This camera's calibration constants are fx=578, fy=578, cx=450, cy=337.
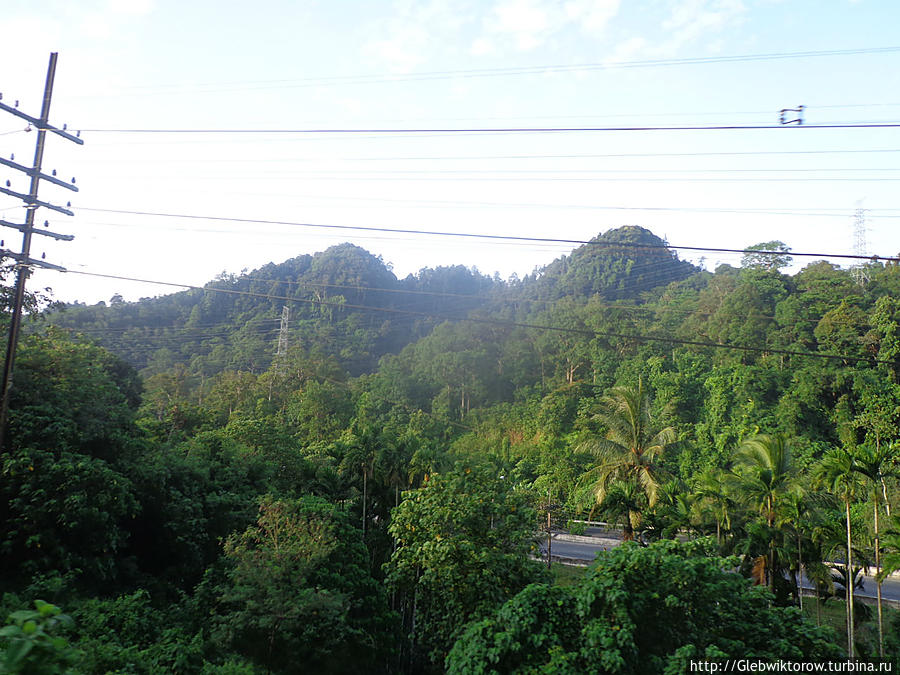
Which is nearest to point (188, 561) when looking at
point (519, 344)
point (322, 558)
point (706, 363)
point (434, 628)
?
point (322, 558)

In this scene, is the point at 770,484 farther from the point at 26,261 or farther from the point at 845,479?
the point at 26,261

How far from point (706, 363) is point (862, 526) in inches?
823

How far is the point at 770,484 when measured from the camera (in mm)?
14953

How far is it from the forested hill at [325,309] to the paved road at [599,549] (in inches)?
1165

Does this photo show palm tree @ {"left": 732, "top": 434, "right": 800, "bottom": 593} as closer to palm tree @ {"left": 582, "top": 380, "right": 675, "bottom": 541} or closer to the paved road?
palm tree @ {"left": 582, "top": 380, "right": 675, "bottom": 541}

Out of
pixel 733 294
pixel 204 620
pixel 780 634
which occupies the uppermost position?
pixel 733 294

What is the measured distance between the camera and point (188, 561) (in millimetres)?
14359

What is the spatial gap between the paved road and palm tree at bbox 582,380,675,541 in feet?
8.19

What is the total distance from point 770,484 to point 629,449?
3.65 m

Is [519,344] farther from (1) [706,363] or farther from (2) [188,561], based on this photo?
(2) [188,561]

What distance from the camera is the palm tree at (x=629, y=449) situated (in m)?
16.4

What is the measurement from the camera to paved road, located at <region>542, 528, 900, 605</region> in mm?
18219

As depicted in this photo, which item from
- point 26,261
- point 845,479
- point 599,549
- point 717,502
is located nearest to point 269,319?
point 599,549

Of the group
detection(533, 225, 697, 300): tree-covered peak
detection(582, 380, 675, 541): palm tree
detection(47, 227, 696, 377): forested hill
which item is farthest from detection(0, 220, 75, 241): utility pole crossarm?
detection(533, 225, 697, 300): tree-covered peak
